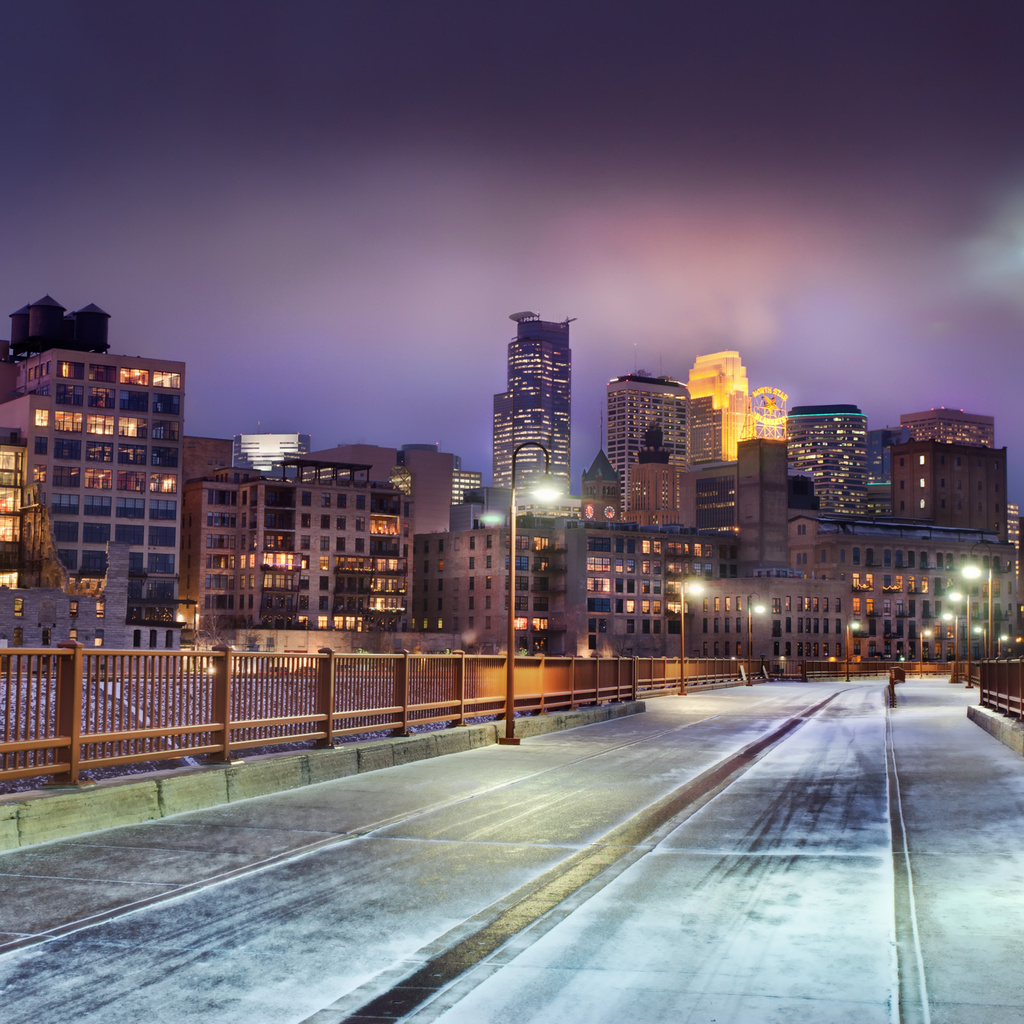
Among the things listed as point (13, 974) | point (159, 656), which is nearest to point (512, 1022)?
point (13, 974)

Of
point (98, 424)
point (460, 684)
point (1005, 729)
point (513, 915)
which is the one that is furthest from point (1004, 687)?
point (98, 424)

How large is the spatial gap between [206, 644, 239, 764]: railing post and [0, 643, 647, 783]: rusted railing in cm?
1

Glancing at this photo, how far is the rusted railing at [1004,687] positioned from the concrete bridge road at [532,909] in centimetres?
999

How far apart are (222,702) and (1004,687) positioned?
21583 mm

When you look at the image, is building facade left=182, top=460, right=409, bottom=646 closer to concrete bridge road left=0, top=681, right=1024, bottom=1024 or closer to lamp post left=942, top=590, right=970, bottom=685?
lamp post left=942, top=590, right=970, bottom=685

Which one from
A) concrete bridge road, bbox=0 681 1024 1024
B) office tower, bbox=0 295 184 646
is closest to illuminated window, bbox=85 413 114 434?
office tower, bbox=0 295 184 646

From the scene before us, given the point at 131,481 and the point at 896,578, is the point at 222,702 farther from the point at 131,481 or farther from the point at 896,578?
the point at 896,578

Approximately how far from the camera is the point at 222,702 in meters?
15.4

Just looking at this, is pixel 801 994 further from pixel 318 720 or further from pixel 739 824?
pixel 318 720

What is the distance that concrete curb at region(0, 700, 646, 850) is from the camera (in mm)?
11484

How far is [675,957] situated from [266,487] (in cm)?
13640

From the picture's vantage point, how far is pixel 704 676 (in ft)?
210

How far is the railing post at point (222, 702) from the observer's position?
1530 cm

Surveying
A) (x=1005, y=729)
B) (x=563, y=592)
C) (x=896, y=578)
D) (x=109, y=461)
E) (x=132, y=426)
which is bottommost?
(x=1005, y=729)
